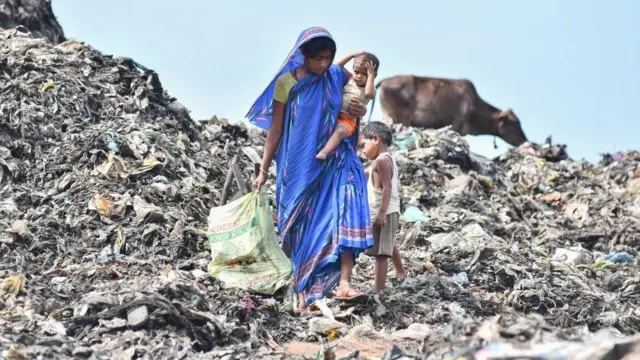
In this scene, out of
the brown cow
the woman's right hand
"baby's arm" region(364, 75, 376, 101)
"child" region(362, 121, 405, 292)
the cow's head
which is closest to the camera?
"baby's arm" region(364, 75, 376, 101)

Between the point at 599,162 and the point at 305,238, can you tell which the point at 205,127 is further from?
the point at 599,162

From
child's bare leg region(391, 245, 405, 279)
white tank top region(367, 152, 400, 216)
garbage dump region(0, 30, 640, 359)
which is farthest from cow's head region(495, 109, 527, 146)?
white tank top region(367, 152, 400, 216)

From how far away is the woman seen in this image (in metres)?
5.46

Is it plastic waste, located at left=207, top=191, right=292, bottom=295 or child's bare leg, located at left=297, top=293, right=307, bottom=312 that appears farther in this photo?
plastic waste, located at left=207, top=191, right=292, bottom=295

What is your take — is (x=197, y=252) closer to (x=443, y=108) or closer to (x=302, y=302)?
(x=302, y=302)

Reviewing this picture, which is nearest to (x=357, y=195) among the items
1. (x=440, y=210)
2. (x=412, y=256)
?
(x=412, y=256)

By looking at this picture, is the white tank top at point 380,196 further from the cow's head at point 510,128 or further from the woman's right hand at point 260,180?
the cow's head at point 510,128

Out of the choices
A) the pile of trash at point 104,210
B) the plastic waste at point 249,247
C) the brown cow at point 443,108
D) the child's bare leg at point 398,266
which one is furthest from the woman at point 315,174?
the brown cow at point 443,108

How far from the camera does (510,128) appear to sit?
83.4 ft

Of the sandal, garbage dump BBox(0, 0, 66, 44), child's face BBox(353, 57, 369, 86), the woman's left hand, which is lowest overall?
the sandal

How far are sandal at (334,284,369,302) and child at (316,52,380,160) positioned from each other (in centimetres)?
86

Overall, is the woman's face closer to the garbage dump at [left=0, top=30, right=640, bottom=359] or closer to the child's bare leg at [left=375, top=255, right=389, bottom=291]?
the child's bare leg at [left=375, top=255, right=389, bottom=291]

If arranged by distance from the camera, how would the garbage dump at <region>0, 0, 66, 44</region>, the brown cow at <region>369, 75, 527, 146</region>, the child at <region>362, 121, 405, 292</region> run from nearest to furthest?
1. the child at <region>362, 121, 405, 292</region>
2. the garbage dump at <region>0, 0, 66, 44</region>
3. the brown cow at <region>369, 75, 527, 146</region>

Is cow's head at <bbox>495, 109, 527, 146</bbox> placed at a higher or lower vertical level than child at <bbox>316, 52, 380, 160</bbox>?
higher
